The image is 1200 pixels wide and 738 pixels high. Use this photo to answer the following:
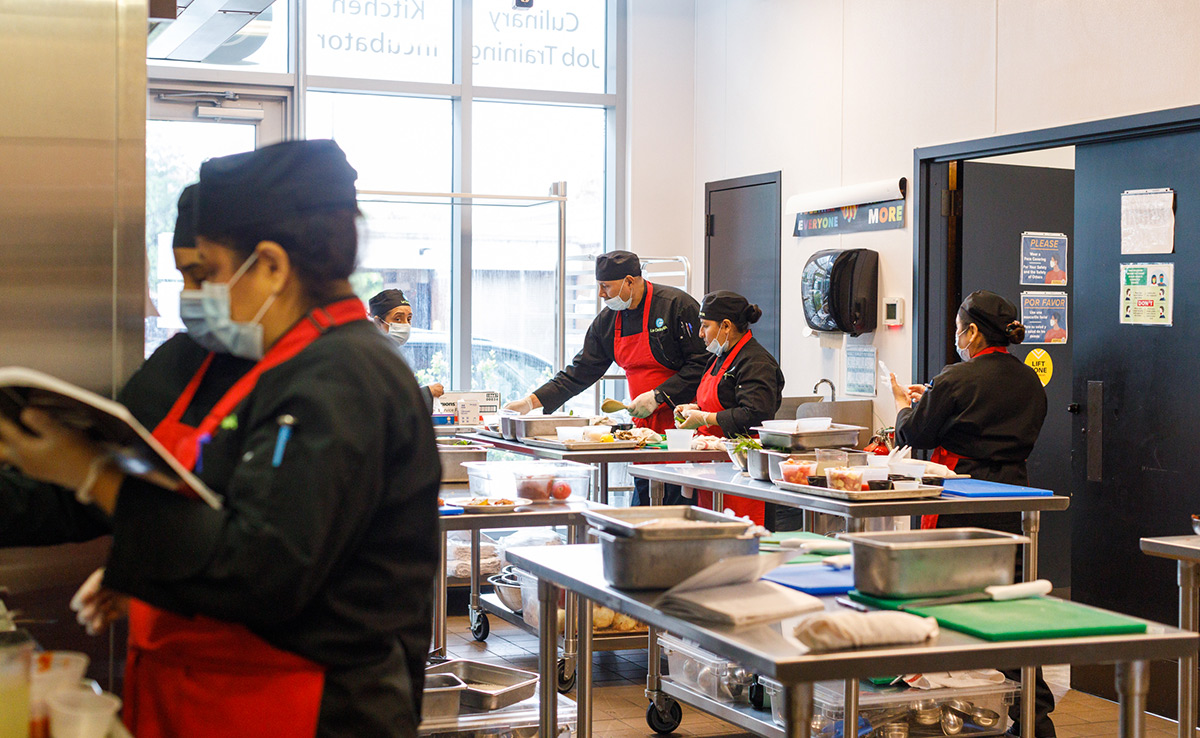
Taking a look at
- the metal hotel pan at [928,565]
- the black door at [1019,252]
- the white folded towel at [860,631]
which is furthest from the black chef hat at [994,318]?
the white folded towel at [860,631]

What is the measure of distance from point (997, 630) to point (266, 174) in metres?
1.37

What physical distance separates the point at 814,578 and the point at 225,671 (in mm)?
1361

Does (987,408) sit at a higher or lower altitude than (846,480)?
higher

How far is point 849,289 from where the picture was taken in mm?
6254

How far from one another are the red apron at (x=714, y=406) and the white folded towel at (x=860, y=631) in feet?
10.2

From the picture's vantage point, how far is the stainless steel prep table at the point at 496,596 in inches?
136

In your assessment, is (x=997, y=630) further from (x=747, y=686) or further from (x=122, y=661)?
(x=747, y=686)

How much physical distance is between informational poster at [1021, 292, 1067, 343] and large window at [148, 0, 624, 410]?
254 cm

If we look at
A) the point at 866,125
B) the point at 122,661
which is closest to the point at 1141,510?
the point at 866,125

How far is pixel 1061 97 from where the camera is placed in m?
5.04

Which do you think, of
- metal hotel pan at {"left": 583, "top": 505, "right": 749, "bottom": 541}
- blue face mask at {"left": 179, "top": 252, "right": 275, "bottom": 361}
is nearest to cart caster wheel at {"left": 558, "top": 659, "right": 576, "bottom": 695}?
metal hotel pan at {"left": 583, "top": 505, "right": 749, "bottom": 541}

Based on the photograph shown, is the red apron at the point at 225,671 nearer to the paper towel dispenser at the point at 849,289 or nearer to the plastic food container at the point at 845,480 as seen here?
the plastic food container at the point at 845,480

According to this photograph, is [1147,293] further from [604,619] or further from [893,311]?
[604,619]

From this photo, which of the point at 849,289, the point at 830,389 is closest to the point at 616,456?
the point at 849,289
